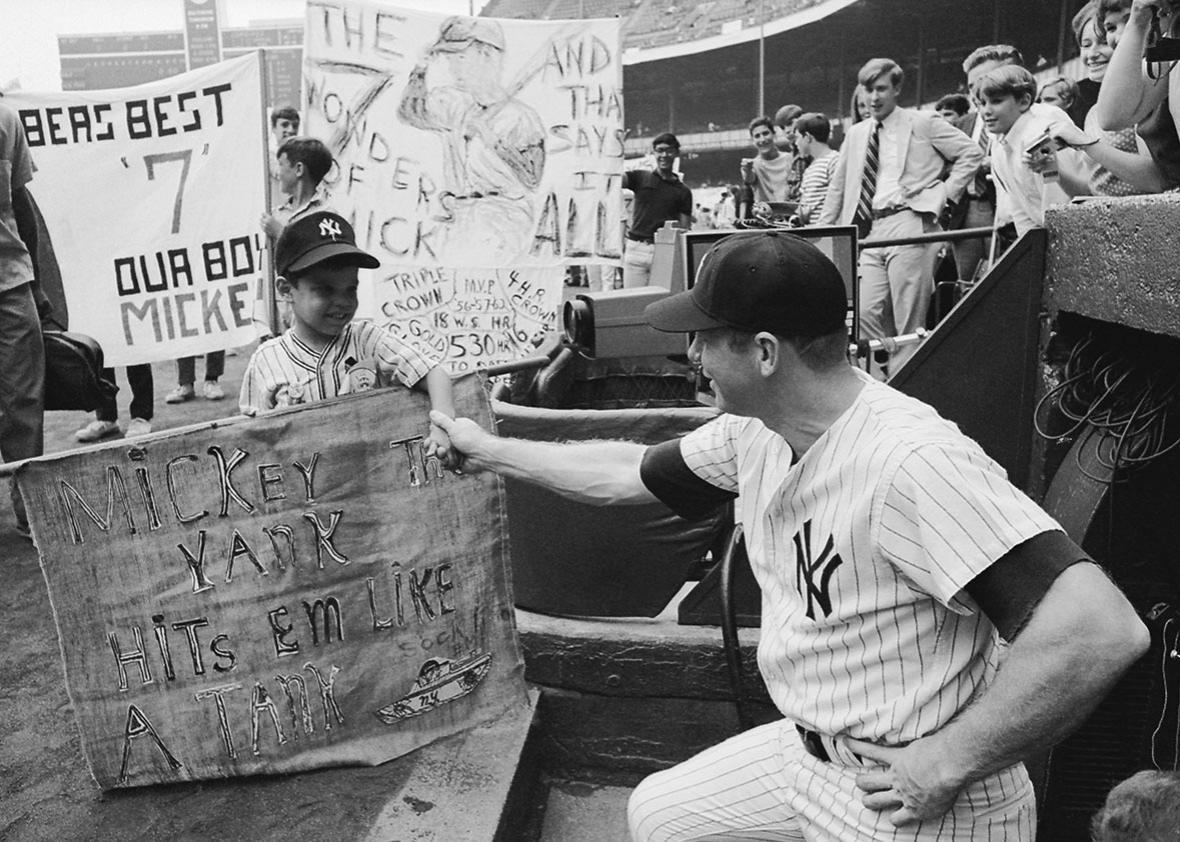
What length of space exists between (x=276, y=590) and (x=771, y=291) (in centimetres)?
185

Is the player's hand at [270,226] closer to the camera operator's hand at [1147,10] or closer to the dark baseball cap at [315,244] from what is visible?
the dark baseball cap at [315,244]

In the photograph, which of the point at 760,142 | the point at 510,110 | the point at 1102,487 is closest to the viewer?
the point at 1102,487

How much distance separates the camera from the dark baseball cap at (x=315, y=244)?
306 centimetres

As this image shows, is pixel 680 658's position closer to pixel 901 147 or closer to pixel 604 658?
pixel 604 658

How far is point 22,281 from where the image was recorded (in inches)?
194

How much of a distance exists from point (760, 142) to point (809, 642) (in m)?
10.2

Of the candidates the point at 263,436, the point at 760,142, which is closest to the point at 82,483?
the point at 263,436

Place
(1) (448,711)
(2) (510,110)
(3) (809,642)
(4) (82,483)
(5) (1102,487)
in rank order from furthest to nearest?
(2) (510,110) → (1) (448,711) → (4) (82,483) → (5) (1102,487) → (3) (809,642)

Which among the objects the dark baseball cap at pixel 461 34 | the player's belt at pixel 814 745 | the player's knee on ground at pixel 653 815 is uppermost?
the dark baseball cap at pixel 461 34

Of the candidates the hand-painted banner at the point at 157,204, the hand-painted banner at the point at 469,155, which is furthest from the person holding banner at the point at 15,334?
the hand-painted banner at the point at 469,155

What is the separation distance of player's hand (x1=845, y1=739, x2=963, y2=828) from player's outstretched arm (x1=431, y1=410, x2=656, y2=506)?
2.61ft

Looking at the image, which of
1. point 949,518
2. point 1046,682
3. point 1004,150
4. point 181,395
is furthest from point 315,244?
point 181,395

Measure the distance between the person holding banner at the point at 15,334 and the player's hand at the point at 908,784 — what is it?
442 centimetres

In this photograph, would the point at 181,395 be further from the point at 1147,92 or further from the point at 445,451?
the point at 1147,92
